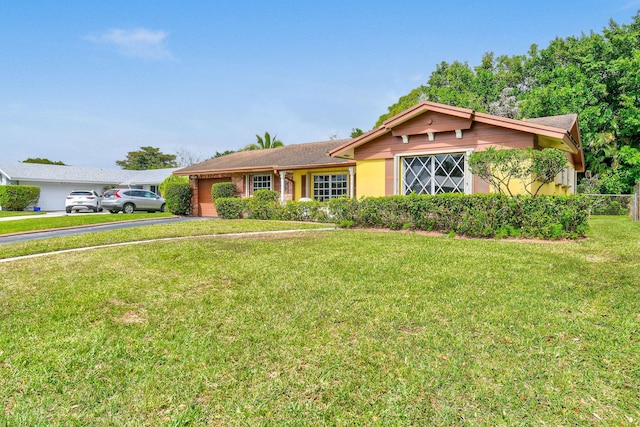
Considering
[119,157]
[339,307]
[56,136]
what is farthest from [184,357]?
[119,157]

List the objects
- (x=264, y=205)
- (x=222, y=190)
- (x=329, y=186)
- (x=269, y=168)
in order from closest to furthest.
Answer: (x=264, y=205), (x=329, y=186), (x=269, y=168), (x=222, y=190)

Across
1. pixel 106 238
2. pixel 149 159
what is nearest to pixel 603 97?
pixel 106 238

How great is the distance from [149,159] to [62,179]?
25208 mm

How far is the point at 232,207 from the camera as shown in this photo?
17.3m

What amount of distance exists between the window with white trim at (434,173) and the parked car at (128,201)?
55.9 ft

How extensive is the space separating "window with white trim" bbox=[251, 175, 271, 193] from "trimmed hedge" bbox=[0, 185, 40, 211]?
847 inches

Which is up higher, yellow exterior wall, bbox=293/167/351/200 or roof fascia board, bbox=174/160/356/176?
roof fascia board, bbox=174/160/356/176

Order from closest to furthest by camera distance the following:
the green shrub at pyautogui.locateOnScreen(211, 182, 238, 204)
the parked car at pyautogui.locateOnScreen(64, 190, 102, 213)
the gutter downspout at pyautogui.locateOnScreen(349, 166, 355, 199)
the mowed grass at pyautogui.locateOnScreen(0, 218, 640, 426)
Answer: the mowed grass at pyautogui.locateOnScreen(0, 218, 640, 426)
the gutter downspout at pyautogui.locateOnScreen(349, 166, 355, 199)
the green shrub at pyautogui.locateOnScreen(211, 182, 238, 204)
the parked car at pyautogui.locateOnScreen(64, 190, 102, 213)

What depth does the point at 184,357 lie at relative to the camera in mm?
3178

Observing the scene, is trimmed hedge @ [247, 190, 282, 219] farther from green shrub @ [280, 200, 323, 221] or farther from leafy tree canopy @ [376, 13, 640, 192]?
leafy tree canopy @ [376, 13, 640, 192]

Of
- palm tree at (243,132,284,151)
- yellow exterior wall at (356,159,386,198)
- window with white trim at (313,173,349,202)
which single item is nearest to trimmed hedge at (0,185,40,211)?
palm tree at (243,132,284,151)

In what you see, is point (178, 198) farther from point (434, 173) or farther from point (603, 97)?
point (603, 97)

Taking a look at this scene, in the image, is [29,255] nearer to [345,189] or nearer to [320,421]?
[320,421]

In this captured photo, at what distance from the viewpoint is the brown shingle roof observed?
1848 centimetres
